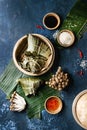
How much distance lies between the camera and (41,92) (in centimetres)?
466

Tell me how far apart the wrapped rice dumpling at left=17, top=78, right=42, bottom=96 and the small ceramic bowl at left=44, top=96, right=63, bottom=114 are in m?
0.20

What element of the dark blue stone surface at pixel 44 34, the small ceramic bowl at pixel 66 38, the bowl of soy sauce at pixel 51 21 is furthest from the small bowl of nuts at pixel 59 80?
the bowl of soy sauce at pixel 51 21

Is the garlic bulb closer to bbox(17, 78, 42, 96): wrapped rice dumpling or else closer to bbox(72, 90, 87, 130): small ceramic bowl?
bbox(17, 78, 42, 96): wrapped rice dumpling

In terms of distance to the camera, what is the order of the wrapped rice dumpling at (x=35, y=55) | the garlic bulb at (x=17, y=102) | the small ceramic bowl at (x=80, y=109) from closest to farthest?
the small ceramic bowl at (x=80, y=109)
the wrapped rice dumpling at (x=35, y=55)
the garlic bulb at (x=17, y=102)

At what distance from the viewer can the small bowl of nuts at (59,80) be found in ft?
14.7

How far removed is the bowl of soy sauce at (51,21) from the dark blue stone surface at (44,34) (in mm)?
63

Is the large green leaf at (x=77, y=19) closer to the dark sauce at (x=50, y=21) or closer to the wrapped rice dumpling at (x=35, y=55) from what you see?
the dark sauce at (x=50, y=21)

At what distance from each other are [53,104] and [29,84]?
14.2 inches

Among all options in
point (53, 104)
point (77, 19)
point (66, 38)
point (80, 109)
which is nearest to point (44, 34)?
point (66, 38)

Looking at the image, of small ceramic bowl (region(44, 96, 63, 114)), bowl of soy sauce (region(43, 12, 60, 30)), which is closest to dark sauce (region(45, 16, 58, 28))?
bowl of soy sauce (region(43, 12, 60, 30))

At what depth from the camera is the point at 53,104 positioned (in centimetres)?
460

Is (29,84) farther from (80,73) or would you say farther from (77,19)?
(77,19)

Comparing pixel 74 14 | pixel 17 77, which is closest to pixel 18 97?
pixel 17 77

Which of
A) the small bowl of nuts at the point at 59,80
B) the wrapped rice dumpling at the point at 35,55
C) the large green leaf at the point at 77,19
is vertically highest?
the large green leaf at the point at 77,19
